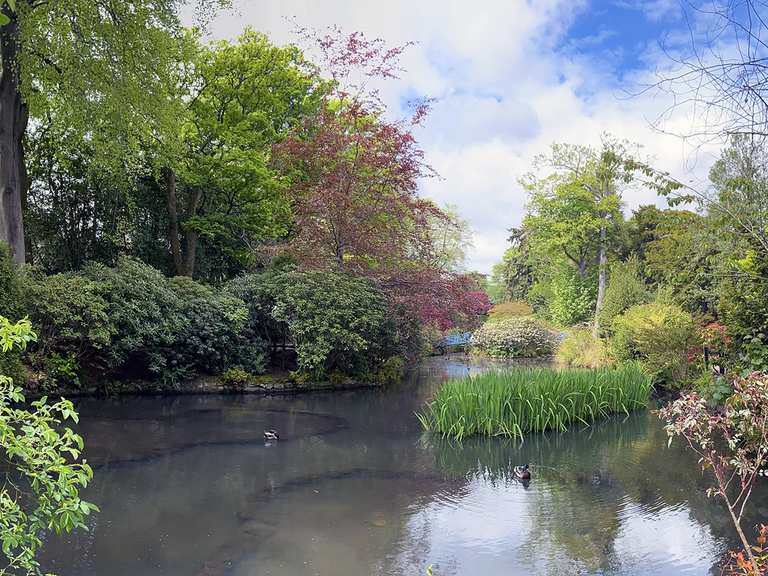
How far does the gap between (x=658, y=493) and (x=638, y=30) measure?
16.6 feet

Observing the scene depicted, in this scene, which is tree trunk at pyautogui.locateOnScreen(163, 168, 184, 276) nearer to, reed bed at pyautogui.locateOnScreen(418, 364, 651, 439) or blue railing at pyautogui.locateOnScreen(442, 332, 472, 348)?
blue railing at pyautogui.locateOnScreen(442, 332, 472, 348)

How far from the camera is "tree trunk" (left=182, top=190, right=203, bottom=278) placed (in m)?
18.9

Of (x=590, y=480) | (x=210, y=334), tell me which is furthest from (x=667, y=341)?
(x=210, y=334)

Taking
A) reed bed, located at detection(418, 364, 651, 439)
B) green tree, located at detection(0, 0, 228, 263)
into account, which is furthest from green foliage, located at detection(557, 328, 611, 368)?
green tree, located at detection(0, 0, 228, 263)

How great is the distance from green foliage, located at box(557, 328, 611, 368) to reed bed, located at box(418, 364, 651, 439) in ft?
22.0

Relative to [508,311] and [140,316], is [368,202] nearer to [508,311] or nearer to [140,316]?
[140,316]

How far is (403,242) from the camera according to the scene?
1503 cm

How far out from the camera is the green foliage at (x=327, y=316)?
44.3ft

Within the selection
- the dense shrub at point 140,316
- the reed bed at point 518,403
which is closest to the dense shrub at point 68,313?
the dense shrub at point 140,316

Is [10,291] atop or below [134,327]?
atop

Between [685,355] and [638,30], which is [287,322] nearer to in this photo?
[685,355]

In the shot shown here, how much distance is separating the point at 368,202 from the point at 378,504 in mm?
9432

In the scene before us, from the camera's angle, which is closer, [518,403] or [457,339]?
[518,403]

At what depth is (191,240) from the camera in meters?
18.9
